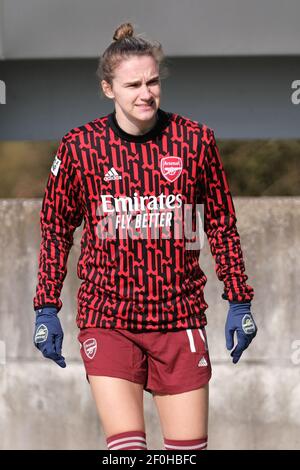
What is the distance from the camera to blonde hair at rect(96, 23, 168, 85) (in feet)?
14.9

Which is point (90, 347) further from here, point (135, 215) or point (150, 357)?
point (135, 215)

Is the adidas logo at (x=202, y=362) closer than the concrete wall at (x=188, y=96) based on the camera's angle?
Yes

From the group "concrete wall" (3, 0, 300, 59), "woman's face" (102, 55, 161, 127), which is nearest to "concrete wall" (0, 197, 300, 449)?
"concrete wall" (3, 0, 300, 59)

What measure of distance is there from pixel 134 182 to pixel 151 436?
2.44 meters

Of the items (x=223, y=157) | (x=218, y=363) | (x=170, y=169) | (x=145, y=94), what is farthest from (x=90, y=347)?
(x=223, y=157)

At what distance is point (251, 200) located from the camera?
6.60 meters

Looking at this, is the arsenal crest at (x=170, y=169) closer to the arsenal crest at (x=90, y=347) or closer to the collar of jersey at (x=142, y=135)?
the collar of jersey at (x=142, y=135)

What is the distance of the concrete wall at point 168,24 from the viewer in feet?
23.4

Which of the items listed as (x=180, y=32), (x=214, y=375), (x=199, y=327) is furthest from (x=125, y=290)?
(x=180, y=32)

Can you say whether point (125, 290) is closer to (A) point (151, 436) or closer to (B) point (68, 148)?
(B) point (68, 148)

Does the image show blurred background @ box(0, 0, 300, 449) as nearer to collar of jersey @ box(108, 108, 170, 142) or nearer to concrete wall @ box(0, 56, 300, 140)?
concrete wall @ box(0, 56, 300, 140)

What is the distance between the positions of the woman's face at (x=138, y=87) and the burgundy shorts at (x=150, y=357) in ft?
2.74

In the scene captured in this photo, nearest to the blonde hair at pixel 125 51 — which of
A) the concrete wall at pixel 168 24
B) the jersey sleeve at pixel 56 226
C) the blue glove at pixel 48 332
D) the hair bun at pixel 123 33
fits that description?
the hair bun at pixel 123 33

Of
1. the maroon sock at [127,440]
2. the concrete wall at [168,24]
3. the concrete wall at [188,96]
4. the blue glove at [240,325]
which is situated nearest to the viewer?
the maroon sock at [127,440]
